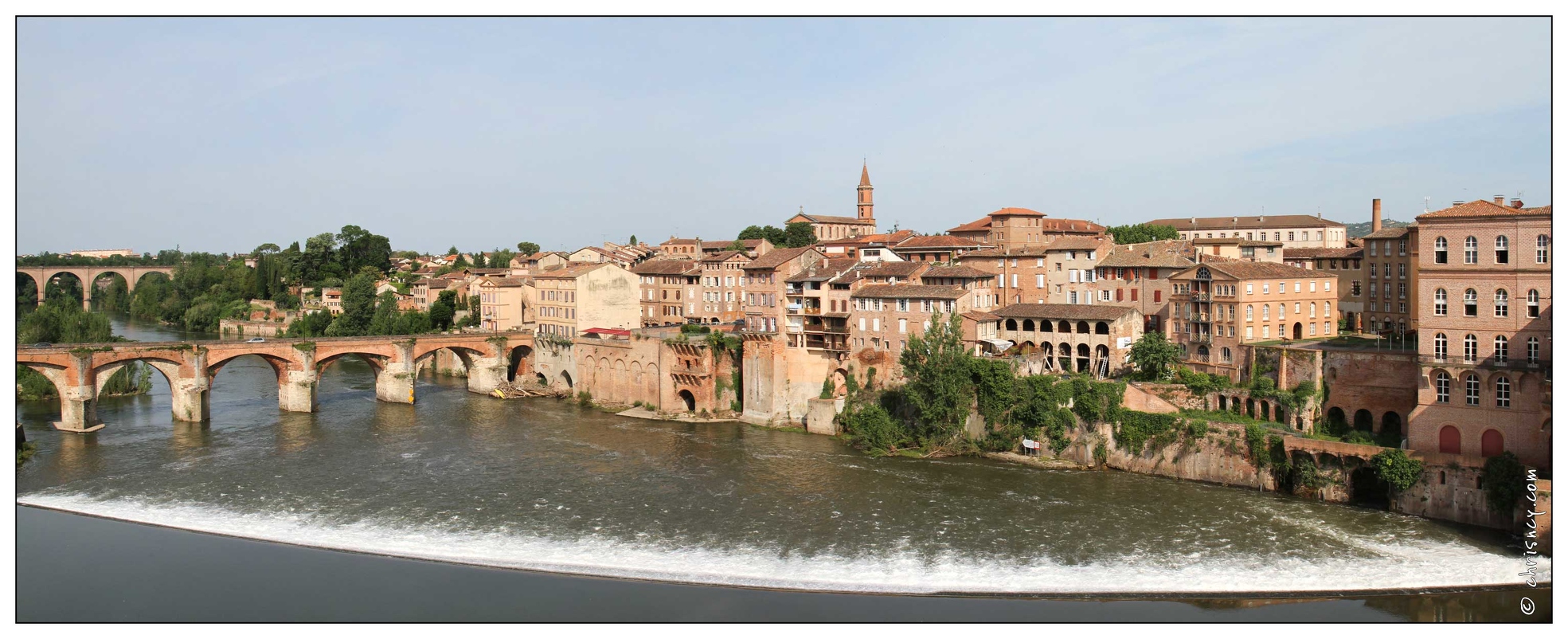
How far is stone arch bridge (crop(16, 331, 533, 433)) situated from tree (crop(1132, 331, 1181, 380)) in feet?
101

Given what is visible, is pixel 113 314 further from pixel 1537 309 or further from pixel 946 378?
pixel 1537 309

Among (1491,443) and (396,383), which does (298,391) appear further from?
(1491,443)

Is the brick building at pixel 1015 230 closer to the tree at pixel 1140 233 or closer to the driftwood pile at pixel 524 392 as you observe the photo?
the tree at pixel 1140 233

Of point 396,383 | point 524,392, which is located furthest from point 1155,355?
point 396,383

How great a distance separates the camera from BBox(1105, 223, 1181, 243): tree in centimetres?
5444

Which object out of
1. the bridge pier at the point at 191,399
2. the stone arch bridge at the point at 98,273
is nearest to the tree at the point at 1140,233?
the bridge pier at the point at 191,399

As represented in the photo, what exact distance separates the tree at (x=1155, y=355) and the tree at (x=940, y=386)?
5.51 m

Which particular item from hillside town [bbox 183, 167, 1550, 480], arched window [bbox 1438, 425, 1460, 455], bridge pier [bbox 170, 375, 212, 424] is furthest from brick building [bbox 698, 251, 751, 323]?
arched window [bbox 1438, 425, 1460, 455]

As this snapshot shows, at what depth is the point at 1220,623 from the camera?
2166 cm

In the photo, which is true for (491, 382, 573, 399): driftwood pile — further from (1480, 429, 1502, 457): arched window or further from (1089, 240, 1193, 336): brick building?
(1480, 429, 1502, 457): arched window

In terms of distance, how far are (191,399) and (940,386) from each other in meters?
29.7

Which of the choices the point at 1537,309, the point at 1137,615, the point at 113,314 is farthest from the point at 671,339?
the point at 113,314

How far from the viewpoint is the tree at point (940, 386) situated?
35.1 metres

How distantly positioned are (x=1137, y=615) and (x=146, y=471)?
29.6 meters
